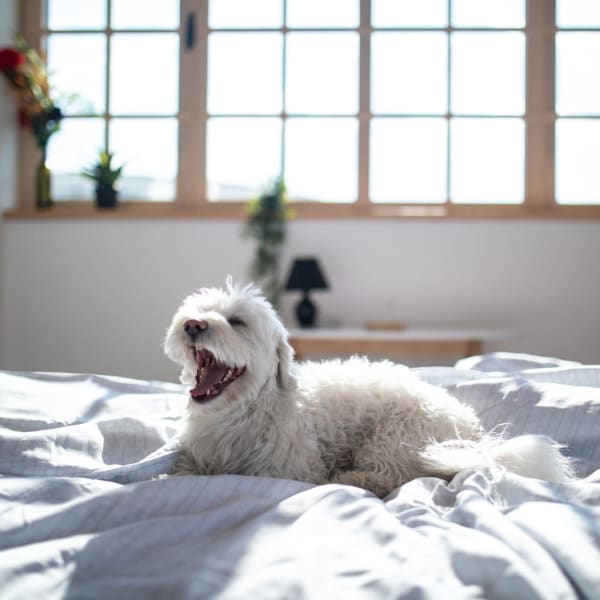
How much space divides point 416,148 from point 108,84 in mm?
2010

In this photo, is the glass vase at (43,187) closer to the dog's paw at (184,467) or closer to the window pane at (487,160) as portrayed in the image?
the window pane at (487,160)

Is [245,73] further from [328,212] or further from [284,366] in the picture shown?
[284,366]

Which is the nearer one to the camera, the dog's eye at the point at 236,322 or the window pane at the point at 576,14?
the dog's eye at the point at 236,322

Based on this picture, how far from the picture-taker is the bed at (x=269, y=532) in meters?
0.75

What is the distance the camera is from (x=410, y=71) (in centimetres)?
396

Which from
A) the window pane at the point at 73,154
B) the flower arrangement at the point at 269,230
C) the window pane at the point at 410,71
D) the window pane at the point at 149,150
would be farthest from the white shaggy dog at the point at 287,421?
the window pane at the point at 73,154

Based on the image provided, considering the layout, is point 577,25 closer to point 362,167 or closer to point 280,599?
point 362,167

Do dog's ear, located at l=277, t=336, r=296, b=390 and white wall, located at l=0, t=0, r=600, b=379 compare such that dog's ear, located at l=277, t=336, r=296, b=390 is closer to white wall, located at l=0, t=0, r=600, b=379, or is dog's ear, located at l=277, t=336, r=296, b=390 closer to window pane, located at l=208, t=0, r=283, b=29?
white wall, located at l=0, t=0, r=600, b=379

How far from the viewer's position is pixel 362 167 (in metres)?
3.97

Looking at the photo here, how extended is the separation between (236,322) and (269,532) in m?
0.66

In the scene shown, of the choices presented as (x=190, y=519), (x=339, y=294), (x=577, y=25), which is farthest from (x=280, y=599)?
(x=577, y=25)

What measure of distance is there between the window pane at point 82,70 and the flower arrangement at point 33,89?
0.50ft

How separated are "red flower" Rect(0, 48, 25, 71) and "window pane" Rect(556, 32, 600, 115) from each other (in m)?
3.28

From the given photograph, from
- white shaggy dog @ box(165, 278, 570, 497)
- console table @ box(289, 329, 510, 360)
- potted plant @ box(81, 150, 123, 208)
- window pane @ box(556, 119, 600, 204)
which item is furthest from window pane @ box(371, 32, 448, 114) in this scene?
white shaggy dog @ box(165, 278, 570, 497)
